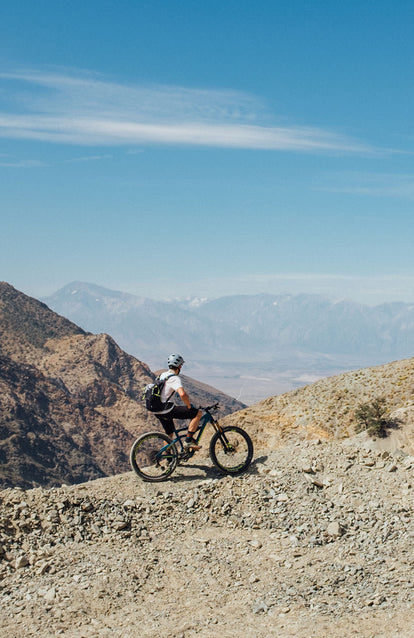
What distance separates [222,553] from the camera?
9477 mm

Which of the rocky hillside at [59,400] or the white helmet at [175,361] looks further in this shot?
the rocky hillside at [59,400]

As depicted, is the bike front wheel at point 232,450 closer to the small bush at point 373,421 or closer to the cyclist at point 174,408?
the cyclist at point 174,408

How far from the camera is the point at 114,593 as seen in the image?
8258 mm

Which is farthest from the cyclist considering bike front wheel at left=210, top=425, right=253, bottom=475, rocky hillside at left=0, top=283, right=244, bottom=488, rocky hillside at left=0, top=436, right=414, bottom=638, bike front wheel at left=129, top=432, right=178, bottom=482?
rocky hillside at left=0, top=283, right=244, bottom=488

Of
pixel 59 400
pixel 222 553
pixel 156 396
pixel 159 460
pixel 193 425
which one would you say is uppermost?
pixel 156 396

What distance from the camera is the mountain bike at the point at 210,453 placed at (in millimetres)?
11688

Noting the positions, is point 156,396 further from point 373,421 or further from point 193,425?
point 373,421

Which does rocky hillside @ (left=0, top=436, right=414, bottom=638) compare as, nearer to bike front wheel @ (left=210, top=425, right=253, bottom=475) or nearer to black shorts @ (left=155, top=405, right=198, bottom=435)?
bike front wheel @ (left=210, top=425, right=253, bottom=475)

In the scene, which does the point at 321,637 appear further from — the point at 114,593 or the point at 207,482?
the point at 207,482

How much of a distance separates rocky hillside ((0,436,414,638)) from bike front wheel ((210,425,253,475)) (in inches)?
11.6

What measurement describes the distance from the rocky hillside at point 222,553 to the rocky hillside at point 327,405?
186 inches

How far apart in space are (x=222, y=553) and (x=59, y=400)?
81723 millimetres

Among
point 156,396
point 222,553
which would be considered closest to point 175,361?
point 156,396

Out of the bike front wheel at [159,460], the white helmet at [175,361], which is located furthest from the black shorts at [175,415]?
the white helmet at [175,361]
